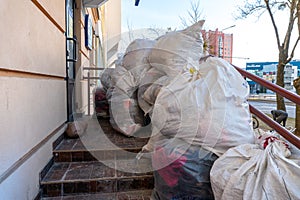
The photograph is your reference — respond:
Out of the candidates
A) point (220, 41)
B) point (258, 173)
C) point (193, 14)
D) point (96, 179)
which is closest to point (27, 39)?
point (96, 179)

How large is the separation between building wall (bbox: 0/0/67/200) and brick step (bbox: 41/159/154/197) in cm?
13

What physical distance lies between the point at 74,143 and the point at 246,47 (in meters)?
13.6

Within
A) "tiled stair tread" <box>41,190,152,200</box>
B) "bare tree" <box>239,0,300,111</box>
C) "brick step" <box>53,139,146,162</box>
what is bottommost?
"tiled stair tread" <box>41,190,152,200</box>

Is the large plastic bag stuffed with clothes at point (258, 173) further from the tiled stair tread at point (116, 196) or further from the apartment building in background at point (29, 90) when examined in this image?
the apartment building in background at point (29, 90)

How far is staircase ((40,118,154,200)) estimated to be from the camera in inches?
68.4

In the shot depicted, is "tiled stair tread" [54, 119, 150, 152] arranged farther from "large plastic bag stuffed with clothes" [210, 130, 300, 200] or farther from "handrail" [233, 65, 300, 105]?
"handrail" [233, 65, 300, 105]

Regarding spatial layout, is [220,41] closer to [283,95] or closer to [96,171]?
[283,95]

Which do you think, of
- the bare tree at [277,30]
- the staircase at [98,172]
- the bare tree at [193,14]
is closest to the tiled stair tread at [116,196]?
the staircase at [98,172]

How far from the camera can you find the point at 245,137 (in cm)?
151

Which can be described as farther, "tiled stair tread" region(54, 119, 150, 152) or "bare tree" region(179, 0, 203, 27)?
"bare tree" region(179, 0, 203, 27)

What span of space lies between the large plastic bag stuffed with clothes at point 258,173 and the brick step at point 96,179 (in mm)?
737

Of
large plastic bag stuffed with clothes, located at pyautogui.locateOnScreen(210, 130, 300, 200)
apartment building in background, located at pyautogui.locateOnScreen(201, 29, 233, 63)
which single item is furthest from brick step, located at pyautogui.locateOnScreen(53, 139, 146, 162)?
apartment building in background, located at pyautogui.locateOnScreen(201, 29, 233, 63)

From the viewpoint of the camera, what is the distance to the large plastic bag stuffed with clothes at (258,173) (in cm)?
105

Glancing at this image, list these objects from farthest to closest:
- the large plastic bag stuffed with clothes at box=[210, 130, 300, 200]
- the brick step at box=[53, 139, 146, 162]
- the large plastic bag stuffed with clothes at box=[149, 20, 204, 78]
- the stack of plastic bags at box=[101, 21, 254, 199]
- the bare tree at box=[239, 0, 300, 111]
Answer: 1. the bare tree at box=[239, 0, 300, 111]
2. the large plastic bag stuffed with clothes at box=[149, 20, 204, 78]
3. the brick step at box=[53, 139, 146, 162]
4. the stack of plastic bags at box=[101, 21, 254, 199]
5. the large plastic bag stuffed with clothes at box=[210, 130, 300, 200]
